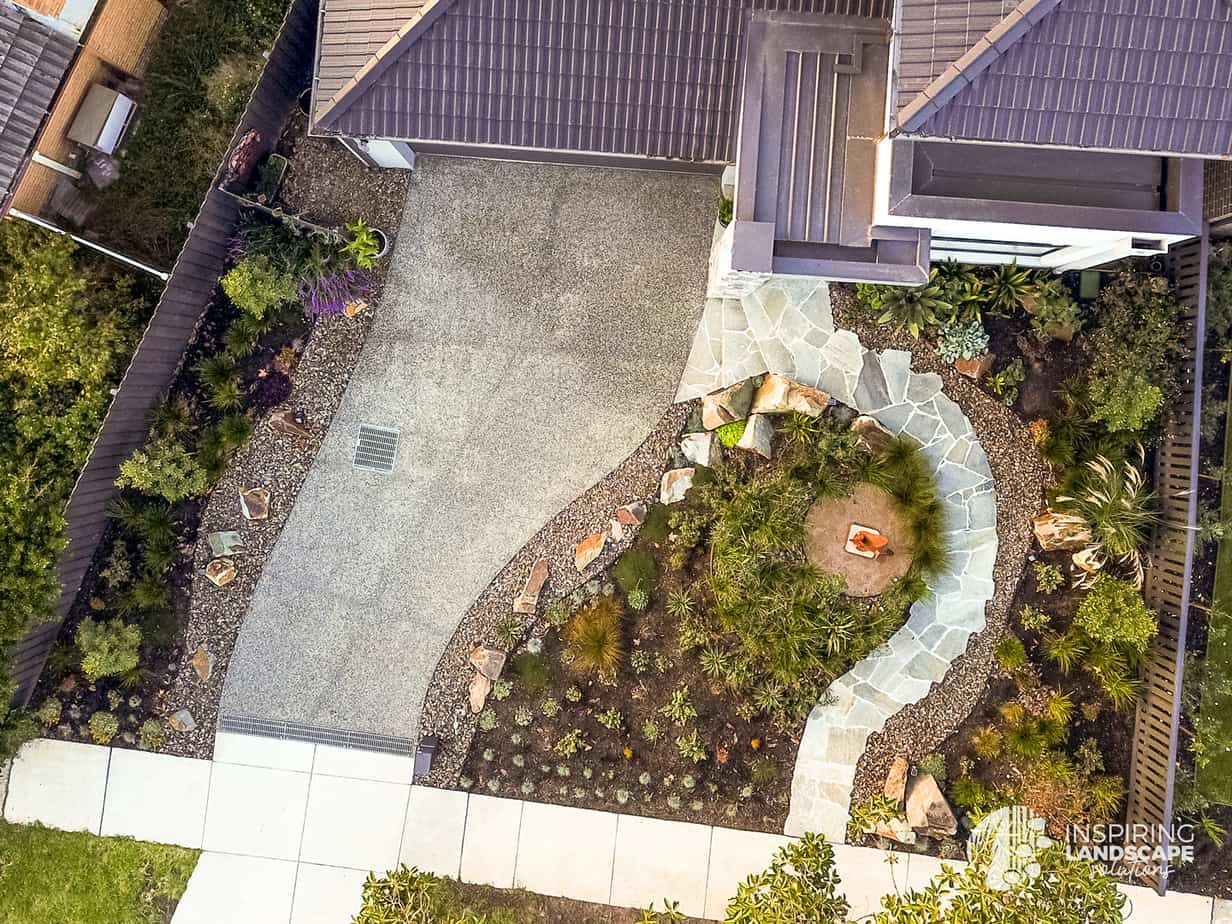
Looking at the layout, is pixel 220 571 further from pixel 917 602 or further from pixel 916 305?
pixel 916 305

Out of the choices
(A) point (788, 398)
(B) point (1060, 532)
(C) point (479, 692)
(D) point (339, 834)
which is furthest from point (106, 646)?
(B) point (1060, 532)

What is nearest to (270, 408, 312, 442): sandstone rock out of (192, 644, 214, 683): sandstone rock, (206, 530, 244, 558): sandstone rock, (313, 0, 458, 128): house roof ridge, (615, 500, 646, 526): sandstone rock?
(206, 530, 244, 558): sandstone rock

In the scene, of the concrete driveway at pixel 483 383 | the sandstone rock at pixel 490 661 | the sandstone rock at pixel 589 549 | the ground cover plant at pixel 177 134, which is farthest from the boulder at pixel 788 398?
the ground cover plant at pixel 177 134

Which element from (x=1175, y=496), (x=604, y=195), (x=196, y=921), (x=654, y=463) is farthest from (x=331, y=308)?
(x=1175, y=496)

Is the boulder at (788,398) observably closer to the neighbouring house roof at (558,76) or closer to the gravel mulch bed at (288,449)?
the neighbouring house roof at (558,76)

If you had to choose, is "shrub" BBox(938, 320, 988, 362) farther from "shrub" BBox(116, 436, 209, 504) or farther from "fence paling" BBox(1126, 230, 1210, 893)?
"shrub" BBox(116, 436, 209, 504)
